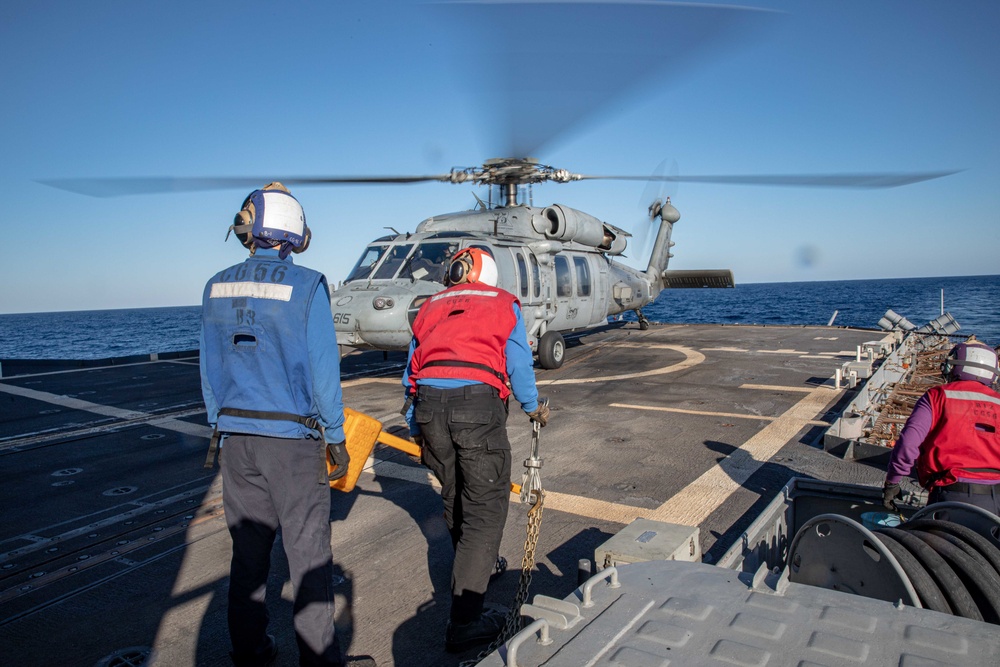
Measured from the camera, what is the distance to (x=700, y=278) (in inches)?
753

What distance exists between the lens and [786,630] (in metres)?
2.00

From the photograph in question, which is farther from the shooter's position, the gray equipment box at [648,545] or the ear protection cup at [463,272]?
the ear protection cup at [463,272]

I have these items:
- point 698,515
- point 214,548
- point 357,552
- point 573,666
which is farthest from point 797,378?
point 573,666

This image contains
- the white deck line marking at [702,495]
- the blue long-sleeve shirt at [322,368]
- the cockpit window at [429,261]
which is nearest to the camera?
the blue long-sleeve shirt at [322,368]

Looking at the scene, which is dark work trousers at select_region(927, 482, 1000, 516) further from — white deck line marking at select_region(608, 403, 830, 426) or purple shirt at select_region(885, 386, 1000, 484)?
white deck line marking at select_region(608, 403, 830, 426)

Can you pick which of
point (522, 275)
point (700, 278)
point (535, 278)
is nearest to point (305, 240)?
point (522, 275)

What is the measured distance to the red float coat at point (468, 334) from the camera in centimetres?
357

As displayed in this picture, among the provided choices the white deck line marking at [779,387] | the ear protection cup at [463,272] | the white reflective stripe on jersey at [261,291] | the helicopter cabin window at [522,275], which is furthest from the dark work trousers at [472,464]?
the helicopter cabin window at [522,275]

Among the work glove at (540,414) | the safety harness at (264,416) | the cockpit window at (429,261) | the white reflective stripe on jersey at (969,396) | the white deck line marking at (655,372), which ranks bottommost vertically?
the white deck line marking at (655,372)

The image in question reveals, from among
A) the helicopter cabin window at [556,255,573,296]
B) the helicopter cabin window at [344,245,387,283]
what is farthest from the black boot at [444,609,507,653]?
the helicopter cabin window at [556,255,573,296]

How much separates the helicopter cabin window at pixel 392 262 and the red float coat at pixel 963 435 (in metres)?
8.96

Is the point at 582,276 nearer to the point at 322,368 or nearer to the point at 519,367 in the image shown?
the point at 519,367

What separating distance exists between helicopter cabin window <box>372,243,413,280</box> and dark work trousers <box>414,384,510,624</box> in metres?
8.00

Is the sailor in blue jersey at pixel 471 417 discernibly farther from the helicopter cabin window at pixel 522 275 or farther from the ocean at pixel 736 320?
the ocean at pixel 736 320
